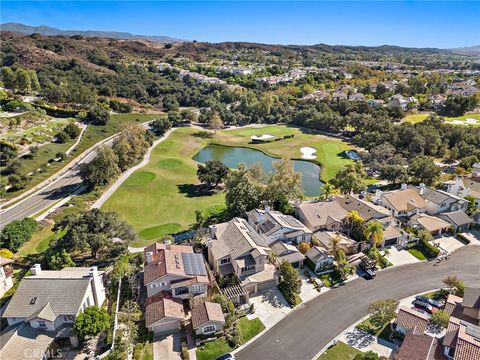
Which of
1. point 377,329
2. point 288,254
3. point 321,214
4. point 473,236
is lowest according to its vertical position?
point 377,329

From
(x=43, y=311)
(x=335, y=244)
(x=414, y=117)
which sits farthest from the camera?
(x=414, y=117)

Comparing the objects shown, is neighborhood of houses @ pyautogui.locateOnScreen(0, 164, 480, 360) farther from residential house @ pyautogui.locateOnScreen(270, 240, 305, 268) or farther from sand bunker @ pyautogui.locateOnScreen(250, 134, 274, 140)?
sand bunker @ pyautogui.locateOnScreen(250, 134, 274, 140)

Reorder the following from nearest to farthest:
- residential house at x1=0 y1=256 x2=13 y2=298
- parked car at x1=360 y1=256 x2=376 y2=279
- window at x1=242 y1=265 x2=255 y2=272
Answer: residential house at x1=0 y1=256 x2=13 y2=298
window at x1=242 y1=265 x2=255 y2=272
parked car at x1=360 y1=256 x2=376 y2=279

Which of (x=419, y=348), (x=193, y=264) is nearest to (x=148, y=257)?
(x=193, y=264)

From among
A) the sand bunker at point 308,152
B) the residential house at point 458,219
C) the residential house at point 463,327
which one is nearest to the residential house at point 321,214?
the residential house at point 458,219

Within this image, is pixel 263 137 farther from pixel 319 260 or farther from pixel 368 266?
pixel 368 266

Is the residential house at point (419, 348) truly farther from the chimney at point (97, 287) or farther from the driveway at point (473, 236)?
the chimney at point (97, 287)

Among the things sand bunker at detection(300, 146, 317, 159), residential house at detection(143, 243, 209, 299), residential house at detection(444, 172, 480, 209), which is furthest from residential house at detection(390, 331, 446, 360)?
sand bunker at detection(300, 146, 317, 159)
